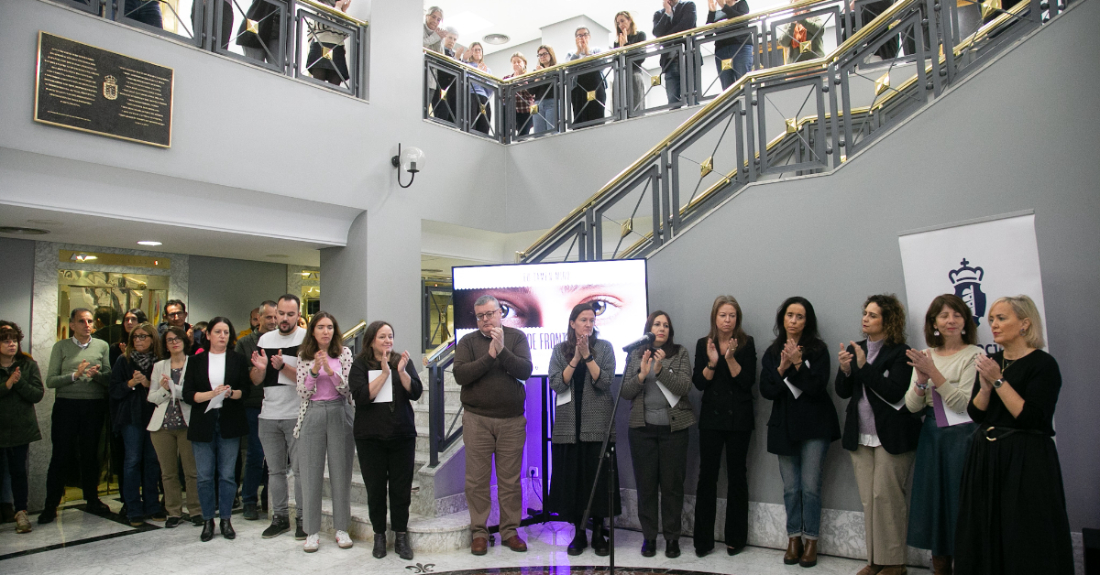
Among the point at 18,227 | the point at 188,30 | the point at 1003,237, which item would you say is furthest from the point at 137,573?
the point at 1003,237

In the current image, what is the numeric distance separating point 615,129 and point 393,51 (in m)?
2.39

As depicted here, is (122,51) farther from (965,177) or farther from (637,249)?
(965,177)

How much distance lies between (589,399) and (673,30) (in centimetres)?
471

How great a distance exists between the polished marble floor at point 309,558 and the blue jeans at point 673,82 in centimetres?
441

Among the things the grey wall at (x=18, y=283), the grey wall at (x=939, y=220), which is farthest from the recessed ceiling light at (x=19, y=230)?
the grey wall at (x=939, y=220)

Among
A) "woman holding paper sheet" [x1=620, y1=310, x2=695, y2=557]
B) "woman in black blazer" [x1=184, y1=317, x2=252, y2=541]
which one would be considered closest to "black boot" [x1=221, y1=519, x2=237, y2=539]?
"woman in black blazer" [x1=184, y1=317, x2=252, y2=541]

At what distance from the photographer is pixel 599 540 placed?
14.0ft

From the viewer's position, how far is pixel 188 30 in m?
5.66

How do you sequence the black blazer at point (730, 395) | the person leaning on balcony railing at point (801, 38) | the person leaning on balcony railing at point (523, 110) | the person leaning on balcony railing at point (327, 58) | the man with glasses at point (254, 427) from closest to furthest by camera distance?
the black blazer at point (730, 395), the man with glasses at point (254, 427), the person leaning on balcony railing at point (327, 58), the person leaning on balcony railing at point (801, 38), the person leaning on balcony railing at point (523, 110)

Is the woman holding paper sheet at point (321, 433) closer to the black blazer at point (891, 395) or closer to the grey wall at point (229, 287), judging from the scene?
the black blazer at point (891, 395)

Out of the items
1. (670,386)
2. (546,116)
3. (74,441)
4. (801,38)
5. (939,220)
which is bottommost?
(74,441)

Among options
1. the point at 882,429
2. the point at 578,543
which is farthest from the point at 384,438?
the point at 882,429

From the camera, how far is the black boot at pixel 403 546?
4211 mm

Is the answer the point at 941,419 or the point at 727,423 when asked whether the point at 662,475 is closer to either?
the point at 727,423
